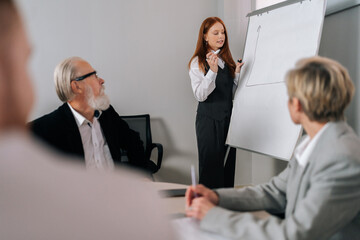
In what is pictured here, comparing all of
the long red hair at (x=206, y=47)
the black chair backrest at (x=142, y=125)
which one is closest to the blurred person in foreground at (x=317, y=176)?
the long red hair at (x=206, y=47)

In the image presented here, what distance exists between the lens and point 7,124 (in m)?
0.29

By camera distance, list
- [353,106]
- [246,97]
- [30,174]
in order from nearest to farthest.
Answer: [30,174], [353,106], [246,97]

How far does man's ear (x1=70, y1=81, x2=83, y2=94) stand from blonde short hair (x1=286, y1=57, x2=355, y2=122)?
51.4 inches

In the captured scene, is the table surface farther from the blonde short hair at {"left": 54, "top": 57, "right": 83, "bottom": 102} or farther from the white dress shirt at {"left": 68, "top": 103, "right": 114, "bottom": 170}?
the blonde short hair at {"left": 54, "top": 57, "right": 83, "bottom": 102}

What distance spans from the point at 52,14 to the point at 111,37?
540mm

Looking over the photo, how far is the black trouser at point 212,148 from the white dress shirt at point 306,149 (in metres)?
1.73

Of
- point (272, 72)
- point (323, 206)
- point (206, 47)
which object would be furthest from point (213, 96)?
point (323, 206)

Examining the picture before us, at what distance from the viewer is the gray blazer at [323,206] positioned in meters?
0.93

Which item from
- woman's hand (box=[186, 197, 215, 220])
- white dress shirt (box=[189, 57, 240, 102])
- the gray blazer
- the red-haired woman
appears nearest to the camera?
the gray blazer

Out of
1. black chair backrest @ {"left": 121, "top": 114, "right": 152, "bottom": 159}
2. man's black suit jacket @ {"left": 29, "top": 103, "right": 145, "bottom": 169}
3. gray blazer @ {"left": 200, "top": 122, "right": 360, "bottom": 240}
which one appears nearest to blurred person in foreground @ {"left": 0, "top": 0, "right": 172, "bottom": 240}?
gray blazer @ {"left": 200, "top": 122, "right": 360, "bottom": 240}

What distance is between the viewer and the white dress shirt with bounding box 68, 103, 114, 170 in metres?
1.96

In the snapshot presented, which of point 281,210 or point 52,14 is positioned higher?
point 52,14

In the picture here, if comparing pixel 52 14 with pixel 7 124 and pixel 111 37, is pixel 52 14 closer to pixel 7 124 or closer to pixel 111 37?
pixel 111 37

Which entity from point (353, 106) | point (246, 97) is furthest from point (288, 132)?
point (246, 97)
